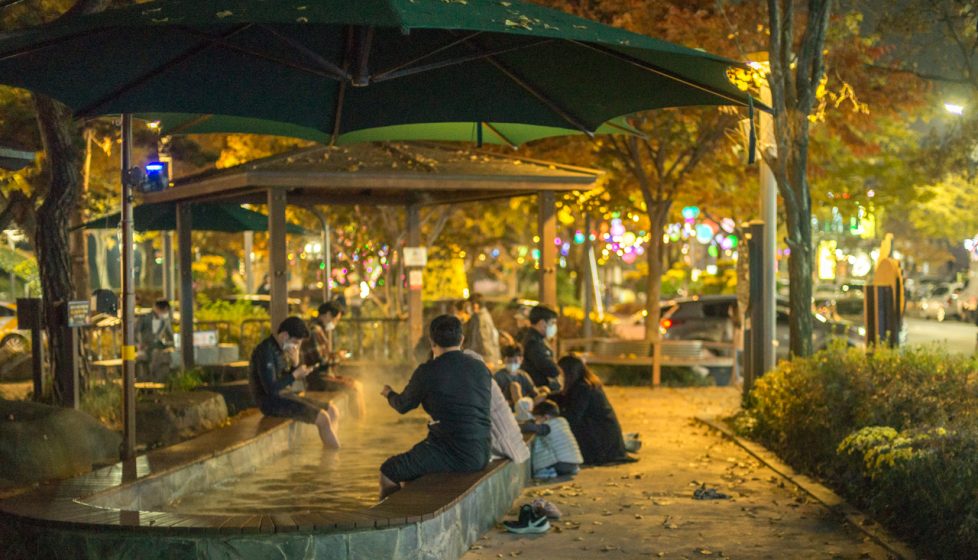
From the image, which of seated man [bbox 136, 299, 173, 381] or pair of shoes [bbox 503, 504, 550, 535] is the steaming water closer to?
pair of shoes [bbox 503, 504, 550, 535]

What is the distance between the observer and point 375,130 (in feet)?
42.8

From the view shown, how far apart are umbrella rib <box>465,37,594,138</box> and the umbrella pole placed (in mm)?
3022

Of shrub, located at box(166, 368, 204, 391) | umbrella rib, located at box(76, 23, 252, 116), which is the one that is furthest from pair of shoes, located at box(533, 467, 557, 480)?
shrub, located at box(166, 368, 204, 391)

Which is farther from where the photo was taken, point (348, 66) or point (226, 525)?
point (348, 66)

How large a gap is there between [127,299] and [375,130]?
344 cm

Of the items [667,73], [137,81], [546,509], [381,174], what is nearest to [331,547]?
[546,509]

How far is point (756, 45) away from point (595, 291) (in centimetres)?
1959

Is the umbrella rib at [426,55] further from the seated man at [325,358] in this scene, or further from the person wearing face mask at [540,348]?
the seated man at [325,358]

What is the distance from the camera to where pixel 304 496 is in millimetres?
11188

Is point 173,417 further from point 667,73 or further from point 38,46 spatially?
point 667,73

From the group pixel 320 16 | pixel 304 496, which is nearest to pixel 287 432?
pixel 304 496

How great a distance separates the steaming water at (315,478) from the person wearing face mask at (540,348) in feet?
6.23

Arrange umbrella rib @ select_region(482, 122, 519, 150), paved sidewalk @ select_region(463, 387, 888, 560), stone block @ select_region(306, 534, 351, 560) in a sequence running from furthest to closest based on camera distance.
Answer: umbrella rib @ select_region(482, 122, 519, 150) < paved sidewalk @ select_region(463, 387, 888, 560) < stone block @ select_region(306, 534, 351, 560)

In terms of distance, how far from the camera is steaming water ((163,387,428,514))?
10.6 metres
